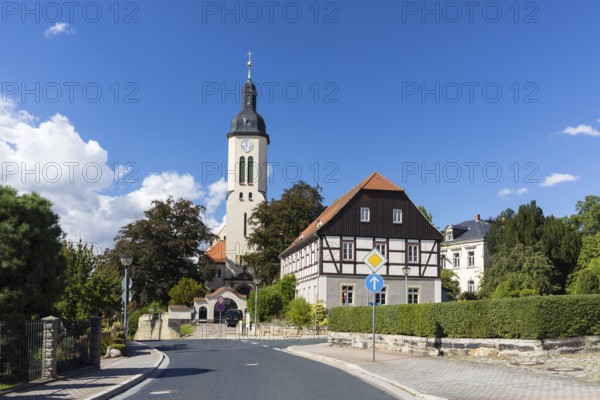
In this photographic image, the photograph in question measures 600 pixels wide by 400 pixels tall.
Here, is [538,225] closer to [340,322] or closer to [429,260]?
[429,260]

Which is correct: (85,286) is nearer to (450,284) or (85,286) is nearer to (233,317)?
(233,317)

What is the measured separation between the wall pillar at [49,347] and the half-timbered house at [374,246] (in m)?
31.8

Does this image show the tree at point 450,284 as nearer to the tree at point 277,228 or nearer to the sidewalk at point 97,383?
the tree at point 277,228

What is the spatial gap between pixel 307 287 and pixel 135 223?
87.7 feet

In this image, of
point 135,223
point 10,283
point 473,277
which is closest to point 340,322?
point 10,283

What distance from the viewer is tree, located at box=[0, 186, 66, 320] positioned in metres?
15.4

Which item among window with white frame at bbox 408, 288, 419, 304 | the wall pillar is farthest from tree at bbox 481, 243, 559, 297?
the wall pillar

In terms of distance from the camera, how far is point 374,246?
48500mm

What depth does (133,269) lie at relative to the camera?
6725 centimetres

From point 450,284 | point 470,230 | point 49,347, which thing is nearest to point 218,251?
point 470,230

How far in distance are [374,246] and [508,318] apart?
31205 millimetres

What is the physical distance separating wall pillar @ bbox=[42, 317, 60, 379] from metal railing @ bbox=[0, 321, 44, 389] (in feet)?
0.31

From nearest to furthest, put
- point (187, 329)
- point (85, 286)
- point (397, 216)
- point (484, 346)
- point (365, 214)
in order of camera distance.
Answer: point (484, 346) < point (85, 286) < point (365, 214) < point (397, 216) < point (187, 329)

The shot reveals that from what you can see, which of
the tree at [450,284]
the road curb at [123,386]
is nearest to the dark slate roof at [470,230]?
the tree at [450,284]
